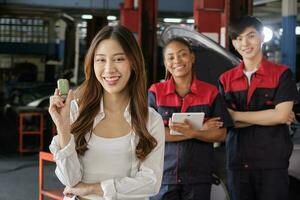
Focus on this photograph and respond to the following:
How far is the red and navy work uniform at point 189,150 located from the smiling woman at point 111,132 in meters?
0.69

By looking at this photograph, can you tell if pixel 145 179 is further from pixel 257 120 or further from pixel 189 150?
pixel 257 120

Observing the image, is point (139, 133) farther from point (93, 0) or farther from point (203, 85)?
point (93, 0)

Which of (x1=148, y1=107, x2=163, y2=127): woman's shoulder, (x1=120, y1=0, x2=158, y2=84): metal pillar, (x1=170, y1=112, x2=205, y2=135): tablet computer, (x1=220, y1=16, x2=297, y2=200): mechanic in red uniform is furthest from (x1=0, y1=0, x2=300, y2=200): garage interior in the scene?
(x1=148, y1=107, x2=163, y2=127): woman's shoulder

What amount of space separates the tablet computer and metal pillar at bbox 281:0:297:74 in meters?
10.7

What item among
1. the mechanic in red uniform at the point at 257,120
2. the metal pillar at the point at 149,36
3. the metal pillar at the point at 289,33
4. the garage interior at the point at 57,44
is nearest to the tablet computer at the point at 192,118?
the mechanic in red uniform at the point at 257,120

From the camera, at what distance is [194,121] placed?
2357mm

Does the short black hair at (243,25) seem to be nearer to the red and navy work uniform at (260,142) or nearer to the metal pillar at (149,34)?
the red and navy work uniform at (260,142)

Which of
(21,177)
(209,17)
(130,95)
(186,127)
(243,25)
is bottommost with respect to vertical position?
(21,177)

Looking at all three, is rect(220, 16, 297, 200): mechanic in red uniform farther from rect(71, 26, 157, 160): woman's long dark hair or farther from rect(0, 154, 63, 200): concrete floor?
rect(0, 154, 63, 200): concrete floor

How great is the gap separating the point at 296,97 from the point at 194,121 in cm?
56

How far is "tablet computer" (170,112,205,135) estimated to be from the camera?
7.64 feet

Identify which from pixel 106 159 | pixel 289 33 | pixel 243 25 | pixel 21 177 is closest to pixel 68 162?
pixel 106 159

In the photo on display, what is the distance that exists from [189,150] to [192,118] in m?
0.16

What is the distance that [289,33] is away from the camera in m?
12.6
